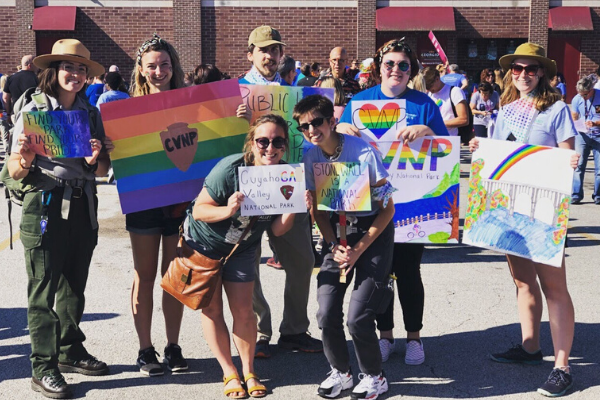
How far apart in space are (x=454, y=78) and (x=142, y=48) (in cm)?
932

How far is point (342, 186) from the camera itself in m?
4.36

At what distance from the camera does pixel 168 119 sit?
4840 mm

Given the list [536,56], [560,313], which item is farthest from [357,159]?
[560,313]

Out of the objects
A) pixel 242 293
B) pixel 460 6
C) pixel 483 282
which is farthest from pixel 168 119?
pixel 460 6

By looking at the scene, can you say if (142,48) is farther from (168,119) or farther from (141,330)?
(141,330)

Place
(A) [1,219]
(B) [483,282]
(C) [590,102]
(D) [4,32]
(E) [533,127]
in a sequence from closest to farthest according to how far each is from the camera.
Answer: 1. (E) [533,127]
2. (B) [483,282]
3. (A) [1,219]
4. (C) [590,102]
5. (D) [4,32]

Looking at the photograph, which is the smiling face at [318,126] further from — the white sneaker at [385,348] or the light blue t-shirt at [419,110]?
the white sneaker at [385,348]

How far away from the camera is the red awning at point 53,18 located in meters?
26.7

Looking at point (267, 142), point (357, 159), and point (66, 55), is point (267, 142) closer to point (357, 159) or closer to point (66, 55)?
point (357, 159)

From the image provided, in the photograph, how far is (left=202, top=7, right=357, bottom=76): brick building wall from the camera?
2705cm

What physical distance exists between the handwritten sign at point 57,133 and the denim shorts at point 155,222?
0.54 meters

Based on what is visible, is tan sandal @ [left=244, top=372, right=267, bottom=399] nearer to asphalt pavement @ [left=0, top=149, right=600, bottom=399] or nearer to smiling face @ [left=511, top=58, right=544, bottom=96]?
asphalt pavement @ [left=0, top=149, right=600, bottom=399]

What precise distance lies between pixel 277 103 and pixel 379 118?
0.68m

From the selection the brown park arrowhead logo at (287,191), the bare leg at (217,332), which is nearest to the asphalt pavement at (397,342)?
the bare leg at (217,332)
